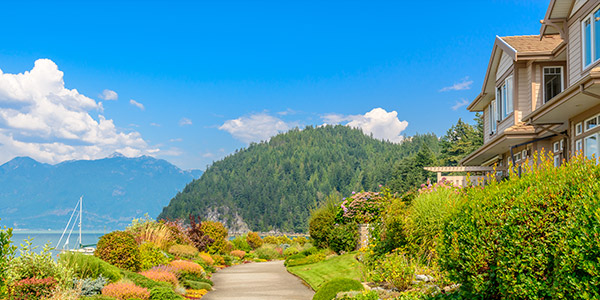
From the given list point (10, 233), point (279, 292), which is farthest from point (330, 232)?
point (10, 233)

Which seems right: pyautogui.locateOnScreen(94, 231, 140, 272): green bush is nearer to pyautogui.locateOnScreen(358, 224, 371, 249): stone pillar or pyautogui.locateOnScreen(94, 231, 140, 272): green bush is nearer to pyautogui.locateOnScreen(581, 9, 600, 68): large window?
pyautogui.locateOnScreen(358, 224, 371, 249): stone pillar

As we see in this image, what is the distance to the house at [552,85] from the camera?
12672mm

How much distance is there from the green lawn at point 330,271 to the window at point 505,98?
8367 mm

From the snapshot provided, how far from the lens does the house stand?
12.7m

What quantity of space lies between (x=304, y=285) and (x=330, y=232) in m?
7.01

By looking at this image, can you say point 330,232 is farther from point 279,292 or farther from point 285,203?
point 285,203

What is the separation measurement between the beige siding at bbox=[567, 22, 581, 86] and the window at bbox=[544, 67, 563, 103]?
2.37m

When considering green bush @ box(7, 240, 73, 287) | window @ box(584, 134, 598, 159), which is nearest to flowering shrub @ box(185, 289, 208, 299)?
green bush @ box(7, 240, 73, 287)

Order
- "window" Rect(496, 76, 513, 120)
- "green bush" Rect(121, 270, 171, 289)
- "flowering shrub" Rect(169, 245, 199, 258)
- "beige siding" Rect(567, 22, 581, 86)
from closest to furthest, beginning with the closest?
"green bush" Rect(121, 270, 171, 289)
"beige siding" Rect(567, 22, 581, 86)
"window" Rect(496, 76, 513, 120)
"flowering shrub" Rect(169, 245, 199, 258)

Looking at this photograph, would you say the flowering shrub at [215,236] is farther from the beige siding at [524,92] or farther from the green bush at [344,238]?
the beige siding at [524,92]

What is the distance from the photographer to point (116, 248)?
1491 centimetres

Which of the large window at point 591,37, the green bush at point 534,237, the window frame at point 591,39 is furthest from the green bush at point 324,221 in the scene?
the green bush at point 534,237

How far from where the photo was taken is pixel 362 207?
21531 millimetres

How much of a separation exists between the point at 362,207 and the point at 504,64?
8.57 m
